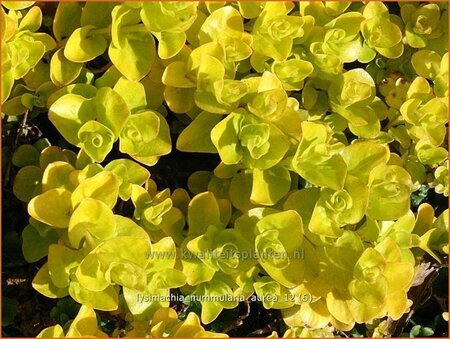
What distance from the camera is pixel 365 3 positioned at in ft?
3.98

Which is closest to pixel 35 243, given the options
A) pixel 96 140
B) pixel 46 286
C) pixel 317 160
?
pixel 46 286

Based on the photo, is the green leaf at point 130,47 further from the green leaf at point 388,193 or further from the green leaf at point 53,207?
the green leaf at point 388,193

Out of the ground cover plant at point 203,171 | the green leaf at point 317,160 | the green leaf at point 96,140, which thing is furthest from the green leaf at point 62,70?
the green leaf at point 317,160

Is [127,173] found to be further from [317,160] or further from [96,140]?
[317,160]

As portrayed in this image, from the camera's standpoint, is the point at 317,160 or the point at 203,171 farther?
the point at 203,171

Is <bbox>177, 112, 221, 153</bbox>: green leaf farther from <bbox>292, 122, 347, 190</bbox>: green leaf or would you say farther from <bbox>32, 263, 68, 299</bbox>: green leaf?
<bbox>32, 263, 68, 299</bbox>: green leaf

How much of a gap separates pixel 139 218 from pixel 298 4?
19.7 inches

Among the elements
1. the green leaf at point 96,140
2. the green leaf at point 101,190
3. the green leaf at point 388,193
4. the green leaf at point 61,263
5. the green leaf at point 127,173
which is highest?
the green leaf at point 96,140

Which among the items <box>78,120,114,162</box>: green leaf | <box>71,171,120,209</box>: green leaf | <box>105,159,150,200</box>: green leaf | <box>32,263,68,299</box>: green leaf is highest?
<box>78,120,114,162</box>: green leaf

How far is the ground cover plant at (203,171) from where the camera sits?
0.96m

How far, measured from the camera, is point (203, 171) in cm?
112

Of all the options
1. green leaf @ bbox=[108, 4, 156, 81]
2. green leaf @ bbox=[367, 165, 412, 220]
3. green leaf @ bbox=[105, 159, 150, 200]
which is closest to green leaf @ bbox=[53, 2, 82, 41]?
green leaf @ bbox=[108, 4, 156, 81]

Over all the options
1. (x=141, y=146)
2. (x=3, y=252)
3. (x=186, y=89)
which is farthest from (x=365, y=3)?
(x=3, y=252)

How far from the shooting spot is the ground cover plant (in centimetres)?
96
